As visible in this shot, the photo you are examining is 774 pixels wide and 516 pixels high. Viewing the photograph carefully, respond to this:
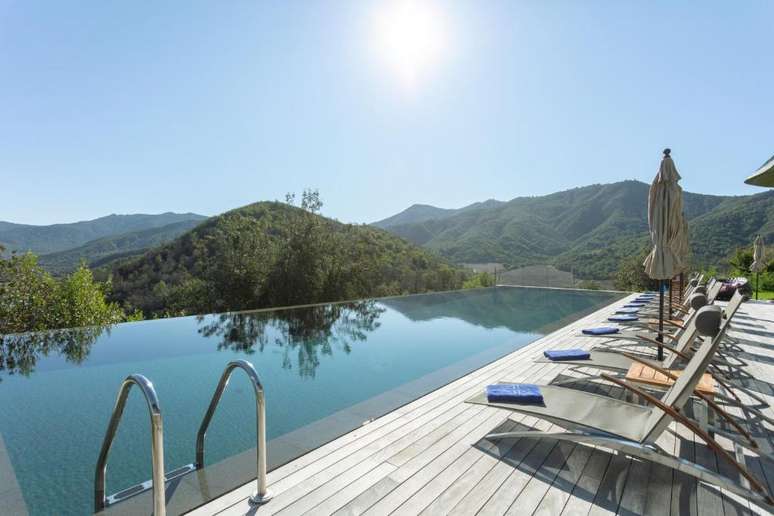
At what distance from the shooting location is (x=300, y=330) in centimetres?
820

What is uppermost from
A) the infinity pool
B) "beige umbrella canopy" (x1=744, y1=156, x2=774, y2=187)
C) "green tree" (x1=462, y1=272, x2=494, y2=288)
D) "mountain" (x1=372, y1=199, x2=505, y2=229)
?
"mountain" (x1=372, y1=199, x2=505, y2=229)

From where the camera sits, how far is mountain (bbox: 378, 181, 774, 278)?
1025 inches

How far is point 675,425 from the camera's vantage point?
3.05 m

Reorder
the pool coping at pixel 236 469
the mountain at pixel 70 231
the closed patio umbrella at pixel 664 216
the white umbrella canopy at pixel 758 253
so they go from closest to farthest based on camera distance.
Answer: the pool coping at pixel 236 469, the closed patio umbrella at pixel 664 216, the white umbrella canopy at pixel 758 253, the mountain at pixel 70 231

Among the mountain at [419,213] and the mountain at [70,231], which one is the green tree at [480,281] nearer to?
the mountain at [70,231]

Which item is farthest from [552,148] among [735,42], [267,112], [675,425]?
[675,425]

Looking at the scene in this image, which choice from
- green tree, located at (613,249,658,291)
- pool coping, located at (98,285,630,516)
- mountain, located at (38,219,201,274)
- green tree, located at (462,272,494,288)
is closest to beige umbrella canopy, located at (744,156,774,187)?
pool coping, located at (98,285,630,516)

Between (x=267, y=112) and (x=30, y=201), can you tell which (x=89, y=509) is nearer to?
(x=267, y=112)

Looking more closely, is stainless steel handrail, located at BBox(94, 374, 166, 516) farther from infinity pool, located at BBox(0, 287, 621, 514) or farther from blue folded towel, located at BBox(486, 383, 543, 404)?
blue folded towel, located at BBox(486, 383, 543, 404)

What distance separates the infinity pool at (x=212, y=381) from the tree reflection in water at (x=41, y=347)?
1.1 inches

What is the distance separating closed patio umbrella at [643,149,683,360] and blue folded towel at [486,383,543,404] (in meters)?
2.28

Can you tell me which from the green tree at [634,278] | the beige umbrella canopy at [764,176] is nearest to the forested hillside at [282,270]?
the green tree at [634,278]

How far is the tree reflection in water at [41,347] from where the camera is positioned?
18.6 feet

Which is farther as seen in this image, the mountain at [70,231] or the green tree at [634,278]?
the mountain at [70,231]
